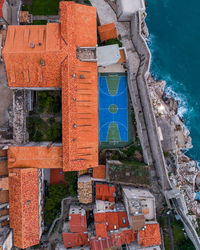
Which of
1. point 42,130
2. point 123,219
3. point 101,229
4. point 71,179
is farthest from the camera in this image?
point 42,130

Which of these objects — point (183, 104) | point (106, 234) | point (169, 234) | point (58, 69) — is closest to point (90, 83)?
point (58, 69)

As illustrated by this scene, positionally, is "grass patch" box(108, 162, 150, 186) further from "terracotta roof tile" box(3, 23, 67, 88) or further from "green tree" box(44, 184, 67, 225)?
"terracotta roof tile" box(3, 23, 67, 88)

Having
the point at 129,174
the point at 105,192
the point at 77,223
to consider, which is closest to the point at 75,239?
the point at 77,223

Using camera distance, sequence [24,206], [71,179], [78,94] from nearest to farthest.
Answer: [78,94] → [24,206] → [71,179]

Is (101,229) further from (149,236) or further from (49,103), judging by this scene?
(49,103)

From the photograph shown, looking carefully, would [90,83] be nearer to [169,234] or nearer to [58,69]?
[58,69]

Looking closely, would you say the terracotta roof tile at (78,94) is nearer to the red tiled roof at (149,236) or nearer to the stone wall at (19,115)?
the stone wall at (19,115)
